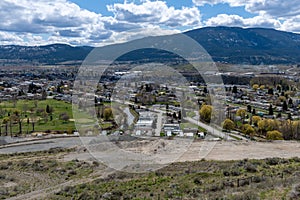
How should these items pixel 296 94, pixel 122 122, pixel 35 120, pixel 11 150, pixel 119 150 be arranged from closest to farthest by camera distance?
pixel 119 150 → pixel 11 150 → pixel 122 122 → pixel 35 120 → pixel 296 94

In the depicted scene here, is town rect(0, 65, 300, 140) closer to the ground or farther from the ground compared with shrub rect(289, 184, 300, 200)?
closer to the ground

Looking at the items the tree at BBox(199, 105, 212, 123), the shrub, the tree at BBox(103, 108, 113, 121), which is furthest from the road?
the shrub

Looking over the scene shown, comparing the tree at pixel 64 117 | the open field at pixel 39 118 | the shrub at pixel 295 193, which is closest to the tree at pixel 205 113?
the open field at pixel 39 118

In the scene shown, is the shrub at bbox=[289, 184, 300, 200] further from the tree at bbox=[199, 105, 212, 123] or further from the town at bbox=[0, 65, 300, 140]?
the tree at bbox=[199, 105, 212, 123]

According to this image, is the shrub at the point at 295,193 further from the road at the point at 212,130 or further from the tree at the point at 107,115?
the tree at the point at 107,115

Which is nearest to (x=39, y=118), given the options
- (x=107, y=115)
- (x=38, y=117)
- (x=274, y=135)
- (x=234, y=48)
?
(x=38, y=117)

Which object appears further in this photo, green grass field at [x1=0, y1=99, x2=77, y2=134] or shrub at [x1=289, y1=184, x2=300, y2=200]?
green grass field at [x1=0, y1=99, x2=77, y2=134]

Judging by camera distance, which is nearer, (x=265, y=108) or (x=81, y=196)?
(x=81, y=196)

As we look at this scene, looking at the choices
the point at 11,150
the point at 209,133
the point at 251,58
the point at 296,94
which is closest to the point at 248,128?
the point at 209,133

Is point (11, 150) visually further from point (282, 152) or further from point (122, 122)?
point (282, 152)

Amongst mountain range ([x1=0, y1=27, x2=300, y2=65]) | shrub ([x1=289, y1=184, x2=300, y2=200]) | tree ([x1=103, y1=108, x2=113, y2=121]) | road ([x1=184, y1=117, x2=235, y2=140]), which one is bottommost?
road ([x1=184, y1=117, x2=235, y2=140])

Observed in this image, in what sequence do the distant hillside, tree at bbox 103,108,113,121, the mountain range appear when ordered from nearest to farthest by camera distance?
tree at bbox 103,108,113,121
the distant hillside
the mountain range
